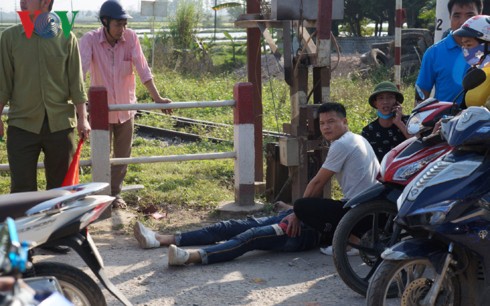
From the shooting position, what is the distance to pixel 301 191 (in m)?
7.71

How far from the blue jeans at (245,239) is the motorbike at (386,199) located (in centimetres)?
50

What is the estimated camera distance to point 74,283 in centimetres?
434

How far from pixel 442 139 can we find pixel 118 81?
12.3 feet

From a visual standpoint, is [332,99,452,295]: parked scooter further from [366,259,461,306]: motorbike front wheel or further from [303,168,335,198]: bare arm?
[366,259,461,306]: motorbike front wheel

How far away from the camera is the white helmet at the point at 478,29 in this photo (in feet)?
17.9

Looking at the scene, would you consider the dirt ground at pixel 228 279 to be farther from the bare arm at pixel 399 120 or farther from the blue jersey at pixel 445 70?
the blue jersey at pixel 445 70

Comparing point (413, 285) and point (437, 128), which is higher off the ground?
point (437, 128)

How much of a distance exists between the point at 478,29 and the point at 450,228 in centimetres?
161

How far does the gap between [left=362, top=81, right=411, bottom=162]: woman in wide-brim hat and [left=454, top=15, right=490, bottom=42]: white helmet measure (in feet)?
3.43

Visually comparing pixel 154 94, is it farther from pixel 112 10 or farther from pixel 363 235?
pixel 363 235

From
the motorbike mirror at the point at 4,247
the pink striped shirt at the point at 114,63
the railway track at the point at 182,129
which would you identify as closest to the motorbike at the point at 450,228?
the motorbike mirror at the point at 4,247

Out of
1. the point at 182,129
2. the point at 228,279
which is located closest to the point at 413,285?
the point at 228,279

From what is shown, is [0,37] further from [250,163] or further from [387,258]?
[387,258]

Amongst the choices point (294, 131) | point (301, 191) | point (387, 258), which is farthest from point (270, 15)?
point (387, 258)
